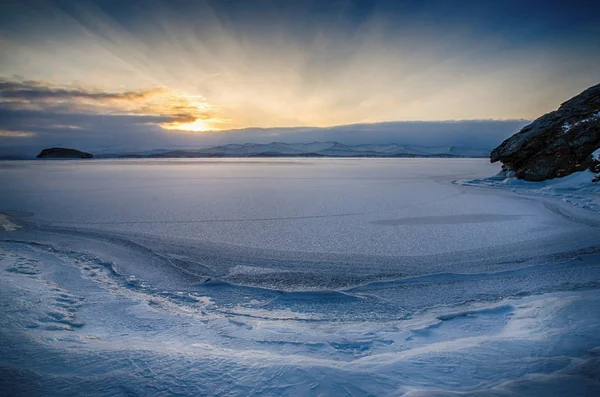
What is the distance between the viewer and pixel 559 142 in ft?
44.3

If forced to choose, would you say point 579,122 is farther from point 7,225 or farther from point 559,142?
point 7,225

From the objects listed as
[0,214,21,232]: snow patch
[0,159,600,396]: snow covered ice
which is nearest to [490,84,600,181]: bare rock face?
[0,159,600,396]: snow covered ice

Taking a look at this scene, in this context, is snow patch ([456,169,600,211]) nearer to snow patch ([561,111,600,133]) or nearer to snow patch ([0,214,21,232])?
snow patch ([561,111,600,133])

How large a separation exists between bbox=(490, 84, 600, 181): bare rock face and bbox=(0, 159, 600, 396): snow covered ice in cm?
746

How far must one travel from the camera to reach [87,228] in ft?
20.5

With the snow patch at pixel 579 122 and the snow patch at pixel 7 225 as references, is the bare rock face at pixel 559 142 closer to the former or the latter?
the snow patch at pixel 579 122

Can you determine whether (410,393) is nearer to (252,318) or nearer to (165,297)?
(252,318)

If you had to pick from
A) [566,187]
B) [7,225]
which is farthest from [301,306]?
[566,187]

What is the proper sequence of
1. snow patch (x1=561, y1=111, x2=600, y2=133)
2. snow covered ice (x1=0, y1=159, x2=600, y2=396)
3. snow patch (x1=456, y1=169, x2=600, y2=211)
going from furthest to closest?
snow patch (x1=561, y1=111, x2=600, y2=133) < snow patch (x1=456, y1=169, x2=600, y2=211) < snow covered ice (x1=0, y1=159, x2=600, y2=396)

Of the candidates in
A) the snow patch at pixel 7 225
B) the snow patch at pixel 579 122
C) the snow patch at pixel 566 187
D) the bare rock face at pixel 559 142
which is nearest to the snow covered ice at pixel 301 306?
the snow patch at pixel 7 225

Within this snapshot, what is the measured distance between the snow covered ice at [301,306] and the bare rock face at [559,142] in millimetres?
7455

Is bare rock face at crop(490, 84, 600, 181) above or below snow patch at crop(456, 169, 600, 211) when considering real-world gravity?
above

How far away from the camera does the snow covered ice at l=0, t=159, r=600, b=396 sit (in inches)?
79.4

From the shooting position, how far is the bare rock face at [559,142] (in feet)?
41.8
